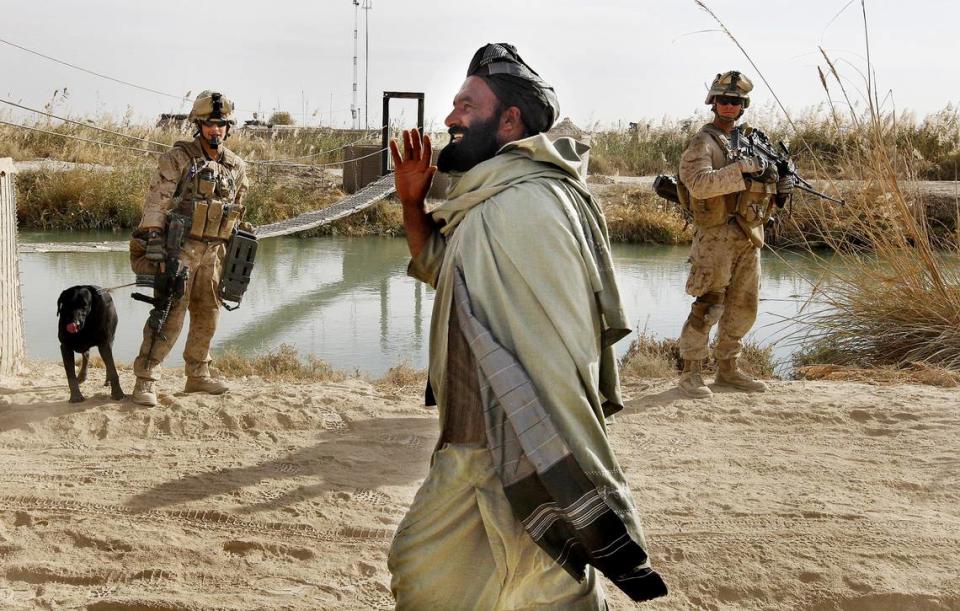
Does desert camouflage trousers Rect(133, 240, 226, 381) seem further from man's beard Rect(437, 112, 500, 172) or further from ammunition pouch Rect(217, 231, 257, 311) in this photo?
man's beard Rect(437, 112, 500, 172)

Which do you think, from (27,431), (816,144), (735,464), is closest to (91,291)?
(27,431)

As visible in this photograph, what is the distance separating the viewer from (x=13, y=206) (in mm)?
6523

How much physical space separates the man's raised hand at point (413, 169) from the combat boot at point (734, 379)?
432cm

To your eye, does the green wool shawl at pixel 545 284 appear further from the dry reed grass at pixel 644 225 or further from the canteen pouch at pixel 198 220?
the dry reed grass at pixel 644 225

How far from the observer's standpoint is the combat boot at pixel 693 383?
6207 mm

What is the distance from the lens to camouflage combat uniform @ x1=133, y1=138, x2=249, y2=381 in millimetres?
5672

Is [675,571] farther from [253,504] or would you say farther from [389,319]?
[389,319]

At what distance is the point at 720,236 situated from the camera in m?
5.98

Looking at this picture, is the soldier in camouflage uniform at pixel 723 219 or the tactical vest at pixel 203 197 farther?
the soldier in camouflage uniform at pixel 723 219

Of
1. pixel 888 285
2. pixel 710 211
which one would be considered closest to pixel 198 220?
pixel 710 211

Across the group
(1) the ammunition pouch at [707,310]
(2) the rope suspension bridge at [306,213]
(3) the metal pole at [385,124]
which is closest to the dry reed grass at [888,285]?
(1) the ammunition pouch at [707,310]

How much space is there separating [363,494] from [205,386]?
200 centimetres

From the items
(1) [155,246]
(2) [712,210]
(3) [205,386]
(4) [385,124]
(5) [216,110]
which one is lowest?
(3) [205,386]

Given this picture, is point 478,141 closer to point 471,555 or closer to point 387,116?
point 471,555
